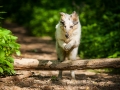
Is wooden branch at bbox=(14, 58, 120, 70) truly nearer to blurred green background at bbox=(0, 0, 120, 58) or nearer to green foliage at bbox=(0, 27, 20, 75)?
green foliage at bbox=(0, 27, 20, 75)

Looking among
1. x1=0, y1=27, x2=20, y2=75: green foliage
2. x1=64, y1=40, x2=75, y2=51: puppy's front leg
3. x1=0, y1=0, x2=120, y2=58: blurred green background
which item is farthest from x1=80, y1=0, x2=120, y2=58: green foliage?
x1=0, y1=27, x2=20, y2=75: green foliage

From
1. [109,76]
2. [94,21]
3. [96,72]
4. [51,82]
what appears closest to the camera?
[51,82]

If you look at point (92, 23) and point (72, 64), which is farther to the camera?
point (92, 23)

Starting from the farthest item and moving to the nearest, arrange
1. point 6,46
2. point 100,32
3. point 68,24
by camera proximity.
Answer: point 100,32 → point 68,24 → point 6,46

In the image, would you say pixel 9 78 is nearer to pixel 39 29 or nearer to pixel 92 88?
pixel 92 88

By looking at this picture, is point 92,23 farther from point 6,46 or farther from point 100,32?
point 6,46

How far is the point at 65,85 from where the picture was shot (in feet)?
20.3

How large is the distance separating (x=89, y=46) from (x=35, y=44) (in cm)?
436

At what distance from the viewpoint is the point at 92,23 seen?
1193 cm

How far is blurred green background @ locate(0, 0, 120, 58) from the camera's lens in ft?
30.8

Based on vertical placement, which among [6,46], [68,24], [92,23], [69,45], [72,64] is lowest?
[72,64]

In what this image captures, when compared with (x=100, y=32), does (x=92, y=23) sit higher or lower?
higher

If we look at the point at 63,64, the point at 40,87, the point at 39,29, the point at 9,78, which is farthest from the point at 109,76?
the point at 39,29

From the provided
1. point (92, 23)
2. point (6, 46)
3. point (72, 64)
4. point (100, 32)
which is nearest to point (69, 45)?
point (72, 64)
